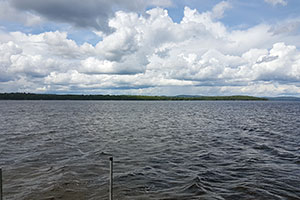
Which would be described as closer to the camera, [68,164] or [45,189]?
[45,189]

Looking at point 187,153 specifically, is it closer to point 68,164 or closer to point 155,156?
point 155,156

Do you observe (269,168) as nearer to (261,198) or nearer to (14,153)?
(261,198)

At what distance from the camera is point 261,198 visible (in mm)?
11516

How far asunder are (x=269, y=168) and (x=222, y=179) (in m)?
4.79

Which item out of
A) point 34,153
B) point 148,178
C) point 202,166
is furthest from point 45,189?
point 202,166

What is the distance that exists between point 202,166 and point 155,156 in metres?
4.28

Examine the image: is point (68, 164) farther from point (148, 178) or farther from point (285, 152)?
point (285, 152)

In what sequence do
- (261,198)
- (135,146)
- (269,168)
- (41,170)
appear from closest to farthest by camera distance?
1. (261,198)
2. (41,170)
3. (269,168)
4. (135,146)

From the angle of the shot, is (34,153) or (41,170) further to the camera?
(34,153)

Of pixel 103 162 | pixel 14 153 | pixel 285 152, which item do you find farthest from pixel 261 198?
pixel 14 153

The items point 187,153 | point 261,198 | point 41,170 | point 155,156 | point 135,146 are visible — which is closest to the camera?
point 261,198

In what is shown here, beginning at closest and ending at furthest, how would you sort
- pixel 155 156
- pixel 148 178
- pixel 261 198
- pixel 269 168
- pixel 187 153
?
pixel 261 198, pixel 148 178, pixel 269 168, pixel 155 156, pixel 187 153

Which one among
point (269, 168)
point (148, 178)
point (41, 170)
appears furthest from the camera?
point (269, 168)

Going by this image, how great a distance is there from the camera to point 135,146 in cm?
2341
